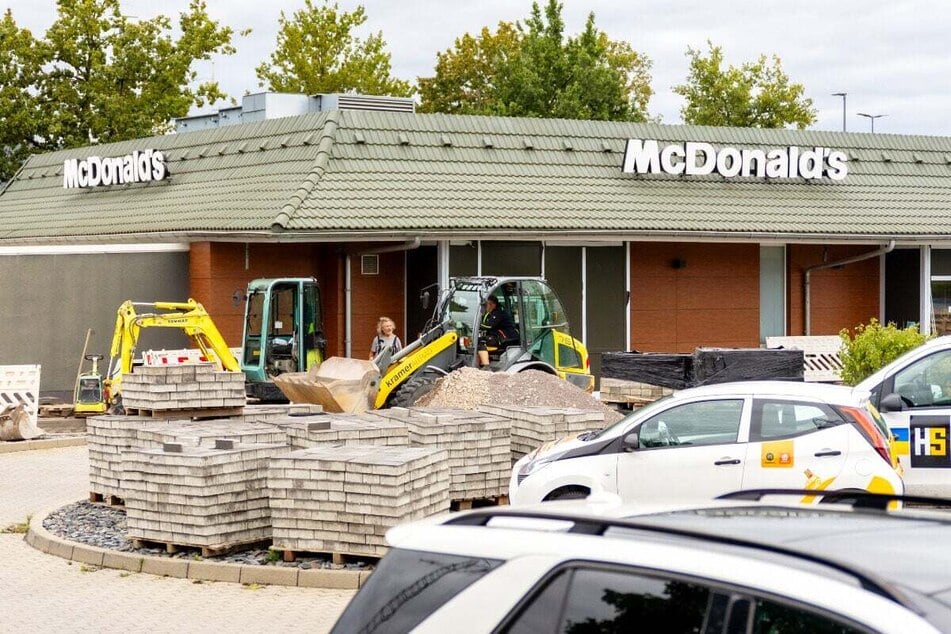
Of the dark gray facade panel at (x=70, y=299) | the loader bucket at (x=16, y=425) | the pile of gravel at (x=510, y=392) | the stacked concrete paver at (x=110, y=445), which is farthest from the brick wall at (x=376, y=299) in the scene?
the stacked concrete paver at (x=110, y=445)

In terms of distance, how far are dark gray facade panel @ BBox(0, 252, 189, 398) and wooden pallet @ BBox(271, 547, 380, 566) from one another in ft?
56.3

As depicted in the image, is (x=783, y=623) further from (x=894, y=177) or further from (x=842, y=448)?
(x=894, y=177)

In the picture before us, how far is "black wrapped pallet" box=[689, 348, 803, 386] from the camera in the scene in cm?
2292

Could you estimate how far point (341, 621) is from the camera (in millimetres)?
4609

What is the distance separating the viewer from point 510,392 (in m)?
20.3

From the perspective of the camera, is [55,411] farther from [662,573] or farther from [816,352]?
[662,573]

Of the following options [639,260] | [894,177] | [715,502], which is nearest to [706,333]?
[639,260]

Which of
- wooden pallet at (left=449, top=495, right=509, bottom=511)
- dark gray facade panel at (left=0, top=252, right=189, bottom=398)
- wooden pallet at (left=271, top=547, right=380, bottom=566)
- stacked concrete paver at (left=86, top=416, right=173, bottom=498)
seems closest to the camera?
wooden pallet at (left=271, top=547, right=380, bottom=566)

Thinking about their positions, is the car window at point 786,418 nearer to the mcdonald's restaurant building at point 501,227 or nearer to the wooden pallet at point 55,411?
the mcdonald's restaurant building at point 501,227

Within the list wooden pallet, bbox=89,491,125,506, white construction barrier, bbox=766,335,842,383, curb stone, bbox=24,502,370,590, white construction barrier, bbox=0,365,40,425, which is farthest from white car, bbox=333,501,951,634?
white construction barrier, bbox=766,335,842,383

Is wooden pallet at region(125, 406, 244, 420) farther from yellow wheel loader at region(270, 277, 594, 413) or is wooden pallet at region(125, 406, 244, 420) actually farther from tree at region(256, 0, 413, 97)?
tree at region(256, 0, 413, 97)

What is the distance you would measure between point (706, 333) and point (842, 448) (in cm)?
2001

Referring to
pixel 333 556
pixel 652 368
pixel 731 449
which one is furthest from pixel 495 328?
pixel 333 556

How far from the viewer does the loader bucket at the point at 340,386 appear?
2311cm
